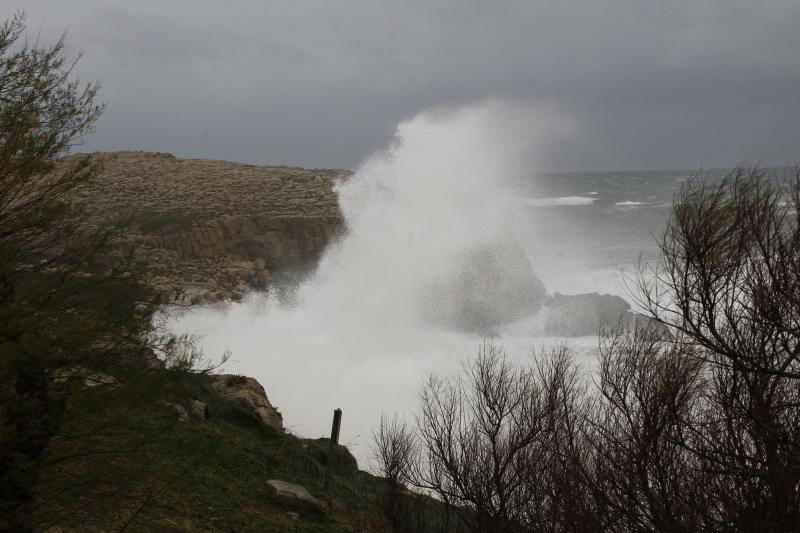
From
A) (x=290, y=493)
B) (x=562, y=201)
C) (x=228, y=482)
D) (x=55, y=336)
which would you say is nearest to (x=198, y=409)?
(x=228, y=482)

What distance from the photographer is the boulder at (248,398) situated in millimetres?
15391

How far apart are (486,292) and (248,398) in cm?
1679

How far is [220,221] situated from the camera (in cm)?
3072

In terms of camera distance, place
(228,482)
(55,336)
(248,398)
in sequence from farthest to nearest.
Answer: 1. (248,398)
2. (228,482)
3. (55,336)

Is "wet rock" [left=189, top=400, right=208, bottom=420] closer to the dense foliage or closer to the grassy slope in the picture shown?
the grassy slope

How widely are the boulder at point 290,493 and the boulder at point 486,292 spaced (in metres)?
16.3

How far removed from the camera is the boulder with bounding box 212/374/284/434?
50.5 ft

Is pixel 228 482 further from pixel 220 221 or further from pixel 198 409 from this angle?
pixel 220 221

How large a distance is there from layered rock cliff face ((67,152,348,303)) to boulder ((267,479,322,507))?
40.4 feet

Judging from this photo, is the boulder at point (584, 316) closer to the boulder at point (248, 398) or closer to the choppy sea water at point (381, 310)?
the choppy sea water at point (381, 310)

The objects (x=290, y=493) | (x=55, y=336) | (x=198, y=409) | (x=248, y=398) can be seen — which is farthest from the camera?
(x=248, y=398)

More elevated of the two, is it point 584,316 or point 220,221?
point 220,221

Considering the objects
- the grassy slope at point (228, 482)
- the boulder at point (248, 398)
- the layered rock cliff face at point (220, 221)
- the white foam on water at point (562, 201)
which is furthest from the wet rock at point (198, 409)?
the white foam on water at point (562, 201)

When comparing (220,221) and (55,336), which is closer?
(55,336)
